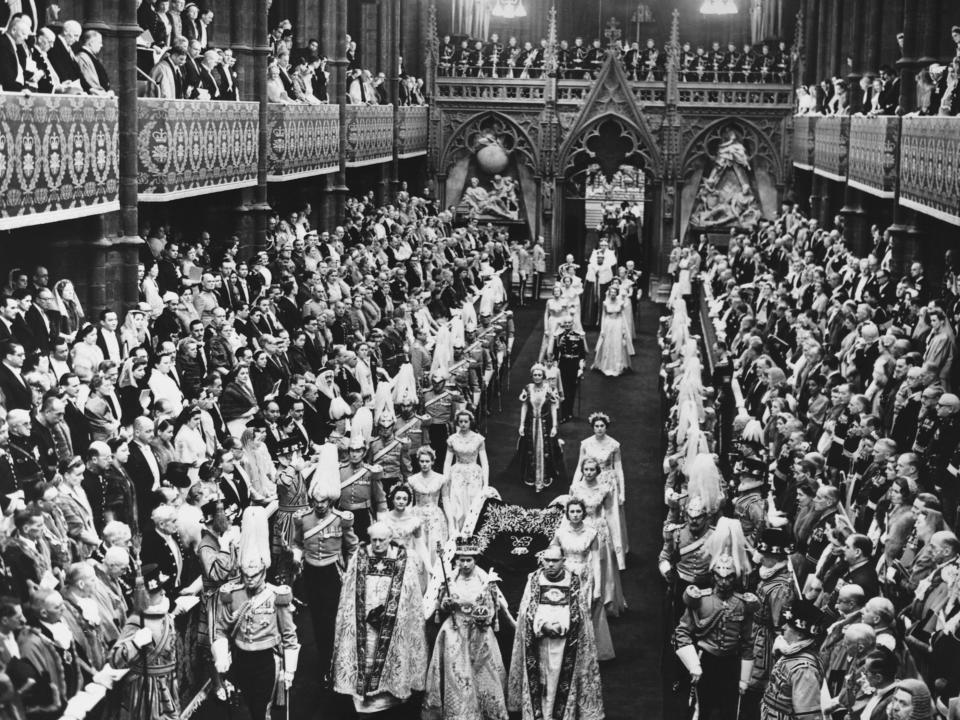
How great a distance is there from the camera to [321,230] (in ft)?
98.2

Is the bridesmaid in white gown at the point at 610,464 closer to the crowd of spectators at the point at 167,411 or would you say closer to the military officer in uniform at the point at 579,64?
the crowd of spectators at the point at 167,411

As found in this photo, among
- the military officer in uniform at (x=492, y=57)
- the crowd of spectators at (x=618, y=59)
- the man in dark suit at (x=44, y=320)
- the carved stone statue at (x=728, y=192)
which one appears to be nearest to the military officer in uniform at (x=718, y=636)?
the man in dark suit at (x=44, y=320)

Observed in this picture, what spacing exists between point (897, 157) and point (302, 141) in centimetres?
1053

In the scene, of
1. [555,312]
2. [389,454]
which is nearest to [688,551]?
[389,454]

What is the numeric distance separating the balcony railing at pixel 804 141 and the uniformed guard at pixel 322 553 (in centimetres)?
2271

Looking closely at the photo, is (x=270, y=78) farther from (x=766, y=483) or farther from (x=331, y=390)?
(x=766, y=483)

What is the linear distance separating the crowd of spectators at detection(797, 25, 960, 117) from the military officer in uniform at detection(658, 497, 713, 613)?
8066 mm

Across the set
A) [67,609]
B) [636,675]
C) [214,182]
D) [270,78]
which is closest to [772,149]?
[270,78]

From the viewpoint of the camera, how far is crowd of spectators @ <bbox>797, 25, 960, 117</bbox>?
19.9 meters

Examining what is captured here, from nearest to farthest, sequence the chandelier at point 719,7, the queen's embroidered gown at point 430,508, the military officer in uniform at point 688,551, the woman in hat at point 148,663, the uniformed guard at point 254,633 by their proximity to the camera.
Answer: the woman in hat at point 148,663
the uniformed guard at point 254,633
the military officer in uniform at point 688,551
the queen's embroidered gown at point 430,508
the chandelier at point 719,7

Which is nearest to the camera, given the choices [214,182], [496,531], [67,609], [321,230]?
[67,609]

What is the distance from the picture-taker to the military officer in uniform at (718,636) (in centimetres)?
1100

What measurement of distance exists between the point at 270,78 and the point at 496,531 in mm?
14883

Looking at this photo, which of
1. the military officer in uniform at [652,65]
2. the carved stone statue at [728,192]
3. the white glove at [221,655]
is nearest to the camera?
the white glove at [221,655]
